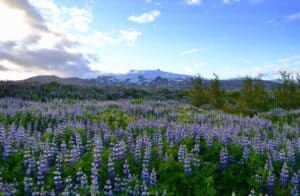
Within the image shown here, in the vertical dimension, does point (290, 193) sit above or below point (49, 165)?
below

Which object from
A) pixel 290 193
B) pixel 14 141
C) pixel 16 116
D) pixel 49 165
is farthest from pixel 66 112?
pixel 290 193

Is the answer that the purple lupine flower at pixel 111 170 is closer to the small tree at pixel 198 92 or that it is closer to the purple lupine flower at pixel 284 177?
the purple lupine flower at pixel 284 177

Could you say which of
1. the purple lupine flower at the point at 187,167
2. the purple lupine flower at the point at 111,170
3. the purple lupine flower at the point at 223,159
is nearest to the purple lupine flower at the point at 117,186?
the purple lupine flower at the point at 111,170

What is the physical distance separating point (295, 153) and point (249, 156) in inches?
56.5

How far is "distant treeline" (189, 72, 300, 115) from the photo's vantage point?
25077 mm

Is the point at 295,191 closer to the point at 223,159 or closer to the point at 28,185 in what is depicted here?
the point at 223,159

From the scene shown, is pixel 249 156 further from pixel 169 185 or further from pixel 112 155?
pixel 112 155

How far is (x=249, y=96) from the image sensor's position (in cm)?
2525

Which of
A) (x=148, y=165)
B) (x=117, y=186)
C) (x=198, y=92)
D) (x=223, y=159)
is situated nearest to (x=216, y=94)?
(x=198, y=92)

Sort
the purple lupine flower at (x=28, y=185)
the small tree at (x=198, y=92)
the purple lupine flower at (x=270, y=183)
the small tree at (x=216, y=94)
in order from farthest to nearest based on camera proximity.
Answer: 1. the small tree at (x=198, y=92)
2. the small tree at (x=216, y=94)
3. the purple lupine flower at (x=270, y=183)
4. the purple lupine flower at (x=28, y=185)

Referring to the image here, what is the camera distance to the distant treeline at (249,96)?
25077 millimetres

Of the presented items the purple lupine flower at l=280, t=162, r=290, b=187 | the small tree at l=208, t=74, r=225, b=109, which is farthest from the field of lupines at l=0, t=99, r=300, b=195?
the small tree at l=208, t=74, r=225, b=109

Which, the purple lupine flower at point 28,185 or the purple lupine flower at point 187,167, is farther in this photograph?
the purple lupine flower at point 187,167

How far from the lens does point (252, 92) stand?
2527 cm
